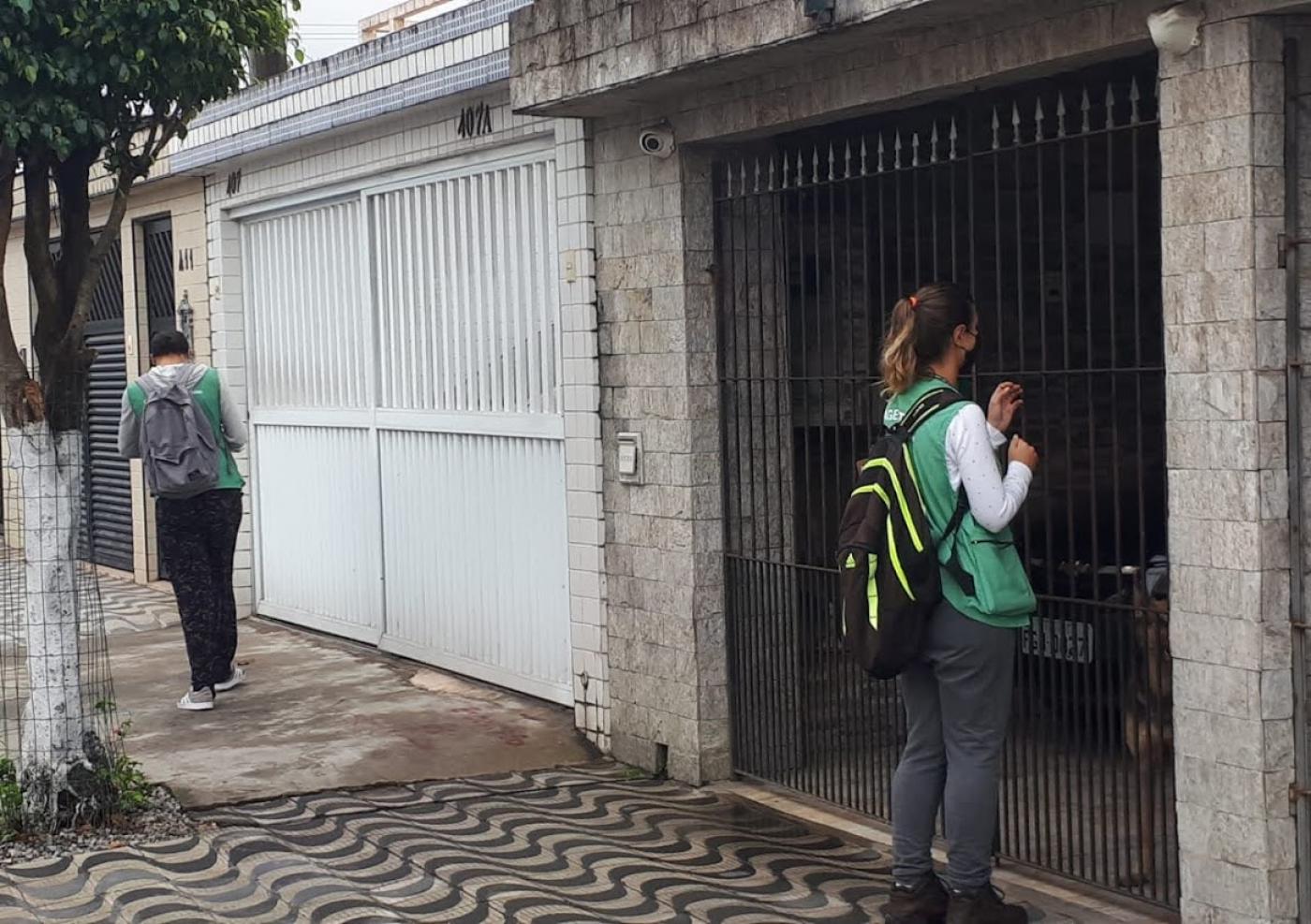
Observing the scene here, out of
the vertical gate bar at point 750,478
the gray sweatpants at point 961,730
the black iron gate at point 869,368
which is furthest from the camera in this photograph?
the vertical gate bar at point 750,478

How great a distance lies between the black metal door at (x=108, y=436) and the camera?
46.3ft

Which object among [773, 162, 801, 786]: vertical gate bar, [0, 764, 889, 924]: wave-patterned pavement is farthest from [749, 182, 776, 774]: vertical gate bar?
[0, 764, 889, 924]: wave-patterned pavement

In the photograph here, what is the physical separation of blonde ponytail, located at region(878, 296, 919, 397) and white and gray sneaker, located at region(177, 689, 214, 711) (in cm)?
478

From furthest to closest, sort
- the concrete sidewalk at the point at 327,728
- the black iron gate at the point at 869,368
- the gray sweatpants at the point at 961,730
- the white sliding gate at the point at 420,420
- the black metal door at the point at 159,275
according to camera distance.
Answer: the black metal door at the point at 159,275
the white sliding gate at the point at 420,420
the concrete sidewalk at the point at 327,728
the black iron gate at the point at 869,368
the gray sweatpants at the point at 961,730

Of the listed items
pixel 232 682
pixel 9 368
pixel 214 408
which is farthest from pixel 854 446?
pixel 232 682

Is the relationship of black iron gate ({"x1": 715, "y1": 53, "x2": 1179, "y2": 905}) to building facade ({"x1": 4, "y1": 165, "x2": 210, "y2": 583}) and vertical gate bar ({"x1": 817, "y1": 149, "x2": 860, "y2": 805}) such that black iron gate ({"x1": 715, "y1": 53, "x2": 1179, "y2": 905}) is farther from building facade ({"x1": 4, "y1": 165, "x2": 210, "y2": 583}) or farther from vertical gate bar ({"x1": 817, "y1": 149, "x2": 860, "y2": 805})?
building facade ({"x1": 4, "y1": 165, "x2": 210, "y2": 583})

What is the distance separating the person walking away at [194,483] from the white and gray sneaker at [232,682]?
0.57 ft

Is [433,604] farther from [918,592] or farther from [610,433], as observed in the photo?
[918,592]

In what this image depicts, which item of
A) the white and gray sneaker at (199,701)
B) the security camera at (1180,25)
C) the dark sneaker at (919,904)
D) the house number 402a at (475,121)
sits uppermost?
the house number 402a at (475,121)

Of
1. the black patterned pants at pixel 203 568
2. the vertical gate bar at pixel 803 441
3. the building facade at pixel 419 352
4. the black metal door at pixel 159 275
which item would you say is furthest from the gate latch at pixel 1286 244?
the black metal door at pixel 159 275

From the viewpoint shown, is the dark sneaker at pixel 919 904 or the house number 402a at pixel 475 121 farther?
the house number 402a at pixel 475 121

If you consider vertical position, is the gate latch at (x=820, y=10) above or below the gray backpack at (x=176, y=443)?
above

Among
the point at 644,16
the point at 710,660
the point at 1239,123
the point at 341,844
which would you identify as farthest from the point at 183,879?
the point at 1239,123

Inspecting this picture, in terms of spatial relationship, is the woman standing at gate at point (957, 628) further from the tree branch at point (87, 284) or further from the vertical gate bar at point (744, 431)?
the tree branch at point (87, 284)
